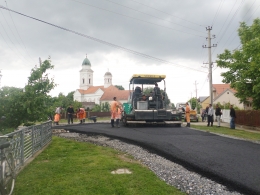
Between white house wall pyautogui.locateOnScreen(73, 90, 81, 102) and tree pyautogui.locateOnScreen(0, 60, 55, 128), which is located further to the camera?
white house wall pyautogui.locateOnScreen(73, 90, 81, 102)

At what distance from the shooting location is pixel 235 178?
225 inches

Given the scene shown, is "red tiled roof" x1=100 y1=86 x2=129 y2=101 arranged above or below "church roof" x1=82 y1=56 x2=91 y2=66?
below

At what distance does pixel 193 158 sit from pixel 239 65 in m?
18.3

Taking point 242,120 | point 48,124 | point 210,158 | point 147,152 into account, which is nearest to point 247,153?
point 210,158

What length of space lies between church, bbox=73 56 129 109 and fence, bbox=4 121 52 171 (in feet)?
307

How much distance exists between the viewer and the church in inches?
4205

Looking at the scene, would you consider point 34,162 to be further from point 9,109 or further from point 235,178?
point 235,178

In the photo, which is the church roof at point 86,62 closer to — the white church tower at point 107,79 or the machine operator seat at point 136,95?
the white church tower at point 107,79

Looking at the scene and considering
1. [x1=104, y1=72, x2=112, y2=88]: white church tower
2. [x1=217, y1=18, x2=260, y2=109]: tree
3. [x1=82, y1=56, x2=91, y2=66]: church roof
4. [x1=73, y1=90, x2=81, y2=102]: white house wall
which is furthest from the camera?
[x1=104, y1=72, x2=112, y2=88]: white church tower

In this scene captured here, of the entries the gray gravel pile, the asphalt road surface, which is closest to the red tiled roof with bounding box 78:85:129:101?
the asphalt road surface

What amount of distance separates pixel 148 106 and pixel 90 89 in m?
101

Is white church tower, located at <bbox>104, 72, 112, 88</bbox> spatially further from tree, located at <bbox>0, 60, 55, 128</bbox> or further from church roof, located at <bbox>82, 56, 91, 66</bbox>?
tree, located at <bbox>0, 60, 55, 128</bbox>

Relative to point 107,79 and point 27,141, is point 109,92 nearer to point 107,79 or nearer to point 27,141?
point 107,79

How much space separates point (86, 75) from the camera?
119062 mm
